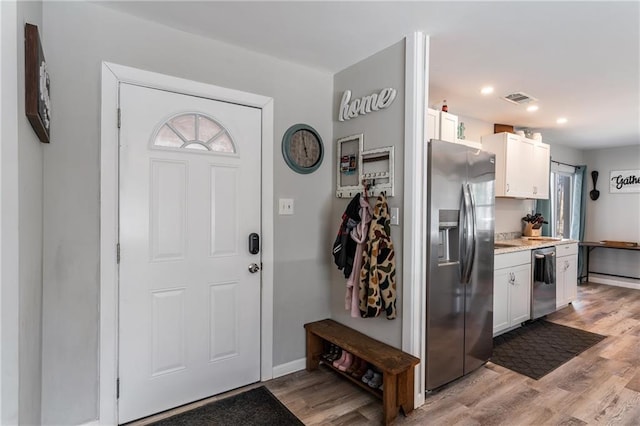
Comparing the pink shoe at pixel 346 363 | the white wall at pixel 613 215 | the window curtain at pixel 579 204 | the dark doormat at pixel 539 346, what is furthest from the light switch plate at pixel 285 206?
the white wall at pixel 613 215

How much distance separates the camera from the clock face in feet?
8.57

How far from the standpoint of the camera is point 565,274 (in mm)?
4258

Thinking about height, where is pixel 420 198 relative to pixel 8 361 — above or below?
above

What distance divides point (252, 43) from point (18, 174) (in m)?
1.69

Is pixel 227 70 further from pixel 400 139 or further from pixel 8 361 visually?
pixel 8 361

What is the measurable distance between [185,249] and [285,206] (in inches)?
31.0

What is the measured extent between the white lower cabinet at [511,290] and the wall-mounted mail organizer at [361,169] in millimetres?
1623

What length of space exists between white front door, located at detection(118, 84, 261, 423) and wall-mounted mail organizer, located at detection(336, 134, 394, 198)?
0.70 meters

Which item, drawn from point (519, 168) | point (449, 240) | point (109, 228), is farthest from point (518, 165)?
point (109, 228)

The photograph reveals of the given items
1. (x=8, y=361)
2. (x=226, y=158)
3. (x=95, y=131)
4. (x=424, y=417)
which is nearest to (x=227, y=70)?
(x=226, y=158)

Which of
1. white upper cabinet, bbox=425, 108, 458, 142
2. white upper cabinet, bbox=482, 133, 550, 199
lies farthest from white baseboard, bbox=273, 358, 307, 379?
white upper cabinet, bbox=482, 133, 550, 199

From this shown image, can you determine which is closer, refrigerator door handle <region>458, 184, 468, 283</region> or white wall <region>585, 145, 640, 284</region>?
refrigerator door handle <region>458, 184, 468, 283</region>

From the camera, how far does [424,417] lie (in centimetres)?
210

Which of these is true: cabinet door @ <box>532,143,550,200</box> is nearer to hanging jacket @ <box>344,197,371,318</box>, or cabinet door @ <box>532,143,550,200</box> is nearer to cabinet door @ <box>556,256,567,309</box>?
cabinet door @ <box>556,256,567,309</box>
